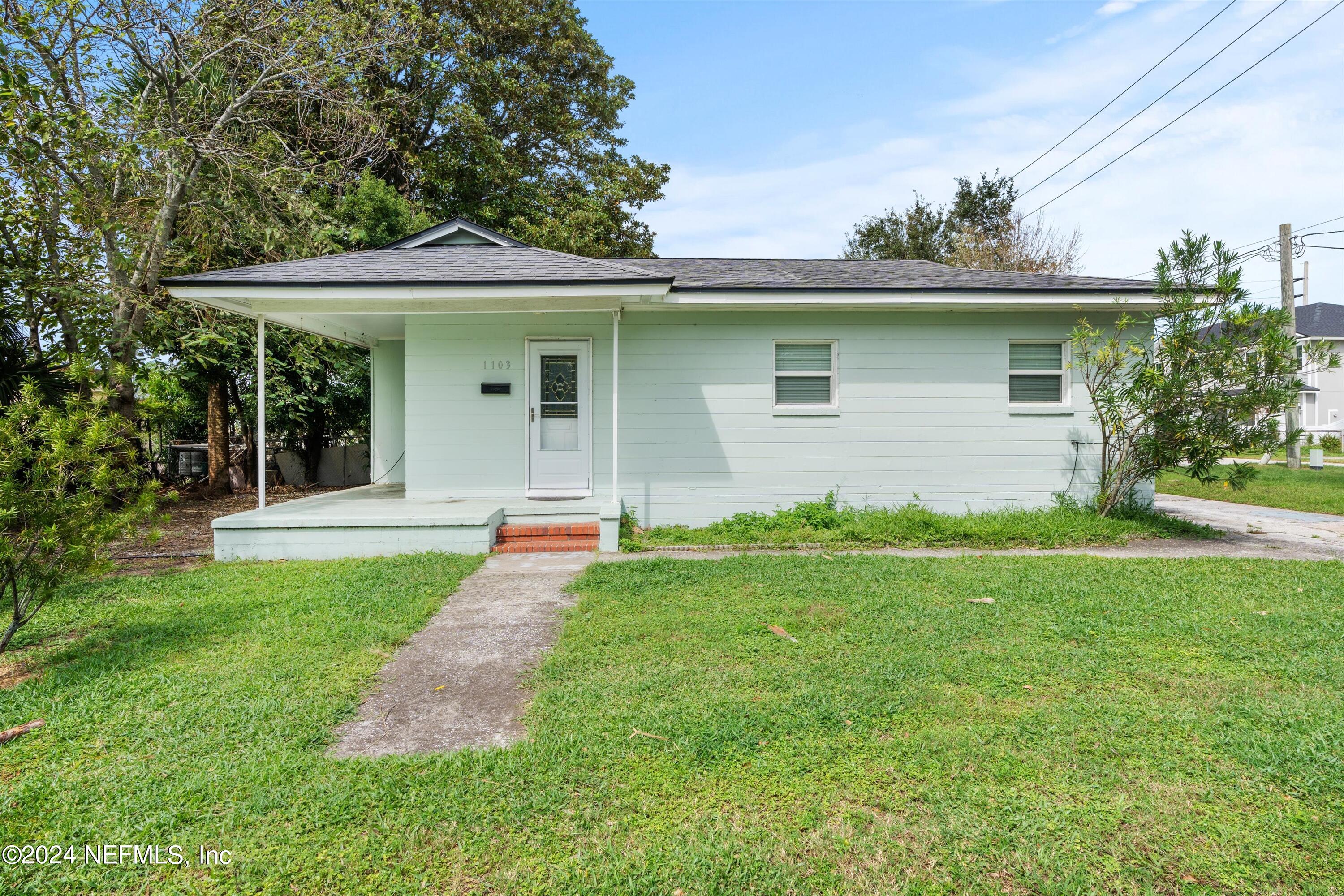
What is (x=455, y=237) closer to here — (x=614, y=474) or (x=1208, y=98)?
(x=614, y=474)

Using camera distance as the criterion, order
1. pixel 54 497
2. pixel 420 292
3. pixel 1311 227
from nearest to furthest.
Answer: pixel 54 497 → pixel 420 292 → pixel 1311 227

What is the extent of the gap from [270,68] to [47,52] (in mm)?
2301

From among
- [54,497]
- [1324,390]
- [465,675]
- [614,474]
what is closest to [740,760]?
[465,675]

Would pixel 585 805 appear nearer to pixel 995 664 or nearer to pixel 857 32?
pixel 995 664

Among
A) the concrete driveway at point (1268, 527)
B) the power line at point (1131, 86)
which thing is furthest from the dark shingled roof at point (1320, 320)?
the concrete driveway at point (1268, 527)

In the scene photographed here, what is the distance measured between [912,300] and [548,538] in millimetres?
5160

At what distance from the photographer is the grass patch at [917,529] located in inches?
297

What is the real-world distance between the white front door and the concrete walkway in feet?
8.67

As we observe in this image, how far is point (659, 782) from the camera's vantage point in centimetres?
257

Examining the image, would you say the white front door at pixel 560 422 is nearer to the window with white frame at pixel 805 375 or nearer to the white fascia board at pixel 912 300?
the white fascia board at pixel 912 300

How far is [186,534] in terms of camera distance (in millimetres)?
8617

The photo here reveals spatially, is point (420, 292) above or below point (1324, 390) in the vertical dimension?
below

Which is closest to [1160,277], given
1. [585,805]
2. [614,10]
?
[585,805]

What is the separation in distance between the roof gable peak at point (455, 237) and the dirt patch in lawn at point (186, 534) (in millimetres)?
4475
